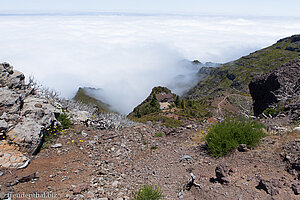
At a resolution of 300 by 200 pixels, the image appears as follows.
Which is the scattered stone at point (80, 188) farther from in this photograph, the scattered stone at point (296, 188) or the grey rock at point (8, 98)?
the scattered stone at point (296, 188)

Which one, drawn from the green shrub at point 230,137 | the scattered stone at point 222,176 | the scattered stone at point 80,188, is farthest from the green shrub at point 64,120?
the scattered stone at point 222,176

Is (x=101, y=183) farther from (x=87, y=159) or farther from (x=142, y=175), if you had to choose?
Answer: (x=87, y=159)

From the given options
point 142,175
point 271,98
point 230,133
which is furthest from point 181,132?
point 271,98

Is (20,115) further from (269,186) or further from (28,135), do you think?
(269,186)

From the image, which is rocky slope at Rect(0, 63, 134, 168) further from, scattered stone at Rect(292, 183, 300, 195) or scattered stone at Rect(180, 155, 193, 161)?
scattered stone at Rect(292, 183, 300, 195)

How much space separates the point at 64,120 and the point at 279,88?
1261 cm

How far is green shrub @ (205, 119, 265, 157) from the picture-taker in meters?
5.86

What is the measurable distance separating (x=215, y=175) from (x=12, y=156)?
18.2 feet

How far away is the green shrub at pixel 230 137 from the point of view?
586cm

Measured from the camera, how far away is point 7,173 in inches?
205

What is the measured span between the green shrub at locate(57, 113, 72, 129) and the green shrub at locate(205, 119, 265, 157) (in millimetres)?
5769

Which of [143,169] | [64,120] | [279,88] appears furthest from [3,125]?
[279,88]

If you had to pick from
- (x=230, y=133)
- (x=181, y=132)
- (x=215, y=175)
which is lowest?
(x=181, y=132)

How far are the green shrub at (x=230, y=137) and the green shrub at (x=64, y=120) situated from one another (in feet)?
18.9
